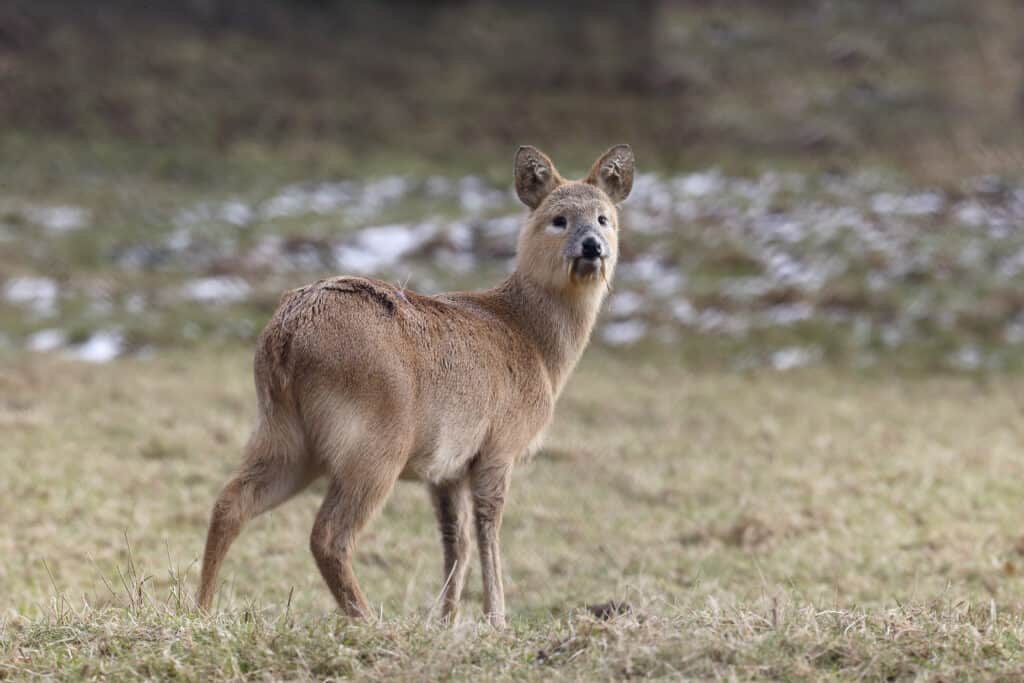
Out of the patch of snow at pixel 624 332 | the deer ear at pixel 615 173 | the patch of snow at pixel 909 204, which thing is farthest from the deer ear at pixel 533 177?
the patch of snow at pixel 909 204

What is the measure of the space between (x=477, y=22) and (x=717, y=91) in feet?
26.9

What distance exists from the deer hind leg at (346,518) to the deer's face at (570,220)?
1.63 meters

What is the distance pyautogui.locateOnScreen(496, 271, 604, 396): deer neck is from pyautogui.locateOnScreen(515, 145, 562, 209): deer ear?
0.43 metres

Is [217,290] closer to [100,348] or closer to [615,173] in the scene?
[100,348]

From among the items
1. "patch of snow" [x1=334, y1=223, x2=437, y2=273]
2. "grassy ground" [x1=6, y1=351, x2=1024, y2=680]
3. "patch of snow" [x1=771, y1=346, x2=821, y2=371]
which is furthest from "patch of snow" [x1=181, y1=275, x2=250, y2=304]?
"patch of snow" [x1=771, y1=346, x2=821, y2=371]

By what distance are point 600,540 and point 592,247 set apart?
2901 millimetres

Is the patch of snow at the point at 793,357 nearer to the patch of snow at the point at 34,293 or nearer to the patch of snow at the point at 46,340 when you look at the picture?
the patch of snow at the point at 46,340

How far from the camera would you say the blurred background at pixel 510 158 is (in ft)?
53.6

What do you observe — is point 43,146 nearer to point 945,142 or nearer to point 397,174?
point 397,174

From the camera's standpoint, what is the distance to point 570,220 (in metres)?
6.32

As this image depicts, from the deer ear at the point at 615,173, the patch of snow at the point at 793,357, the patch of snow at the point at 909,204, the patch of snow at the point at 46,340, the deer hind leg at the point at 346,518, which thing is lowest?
the patch of snow at the point at 793,357

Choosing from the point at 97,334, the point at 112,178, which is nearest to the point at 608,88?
the point at 112,178

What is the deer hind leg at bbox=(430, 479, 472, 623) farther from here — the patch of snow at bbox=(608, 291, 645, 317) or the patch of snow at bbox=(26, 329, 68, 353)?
the patch of snow at bbox=(608, 291, 645, 317)

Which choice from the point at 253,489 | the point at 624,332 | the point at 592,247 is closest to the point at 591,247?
the point at 592,247
